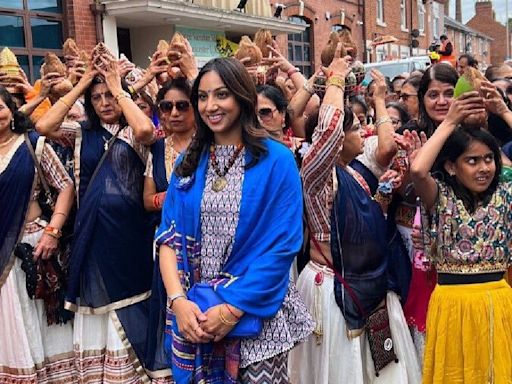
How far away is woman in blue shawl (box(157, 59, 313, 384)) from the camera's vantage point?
2.39m

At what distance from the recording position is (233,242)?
2.45 metres

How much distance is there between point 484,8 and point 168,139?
191 ft

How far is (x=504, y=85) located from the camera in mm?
4621

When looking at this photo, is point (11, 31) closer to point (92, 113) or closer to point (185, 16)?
point (185, 16)

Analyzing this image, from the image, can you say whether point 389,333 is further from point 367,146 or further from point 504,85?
point 504,85

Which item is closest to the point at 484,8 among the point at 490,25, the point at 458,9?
the point at 490,25

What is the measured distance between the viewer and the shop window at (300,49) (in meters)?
17.2

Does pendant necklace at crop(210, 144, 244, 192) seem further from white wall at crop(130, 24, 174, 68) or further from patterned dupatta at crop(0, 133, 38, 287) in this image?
white wall at crop(130, 24, 174, 68)

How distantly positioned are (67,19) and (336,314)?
831cm

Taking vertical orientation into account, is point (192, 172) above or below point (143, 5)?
below

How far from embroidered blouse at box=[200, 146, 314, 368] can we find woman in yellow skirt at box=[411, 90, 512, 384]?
810 mm

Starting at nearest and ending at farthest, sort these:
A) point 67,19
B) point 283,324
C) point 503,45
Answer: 1. point 283,324
2. point 67,19
3. point 503,45

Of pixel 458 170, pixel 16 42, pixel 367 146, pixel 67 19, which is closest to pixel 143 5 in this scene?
pixel 67 19

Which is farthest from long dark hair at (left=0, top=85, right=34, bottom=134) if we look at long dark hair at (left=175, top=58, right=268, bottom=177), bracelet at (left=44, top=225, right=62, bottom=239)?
long dark hair at (left=175, top=58, right=268, bottom=177)
